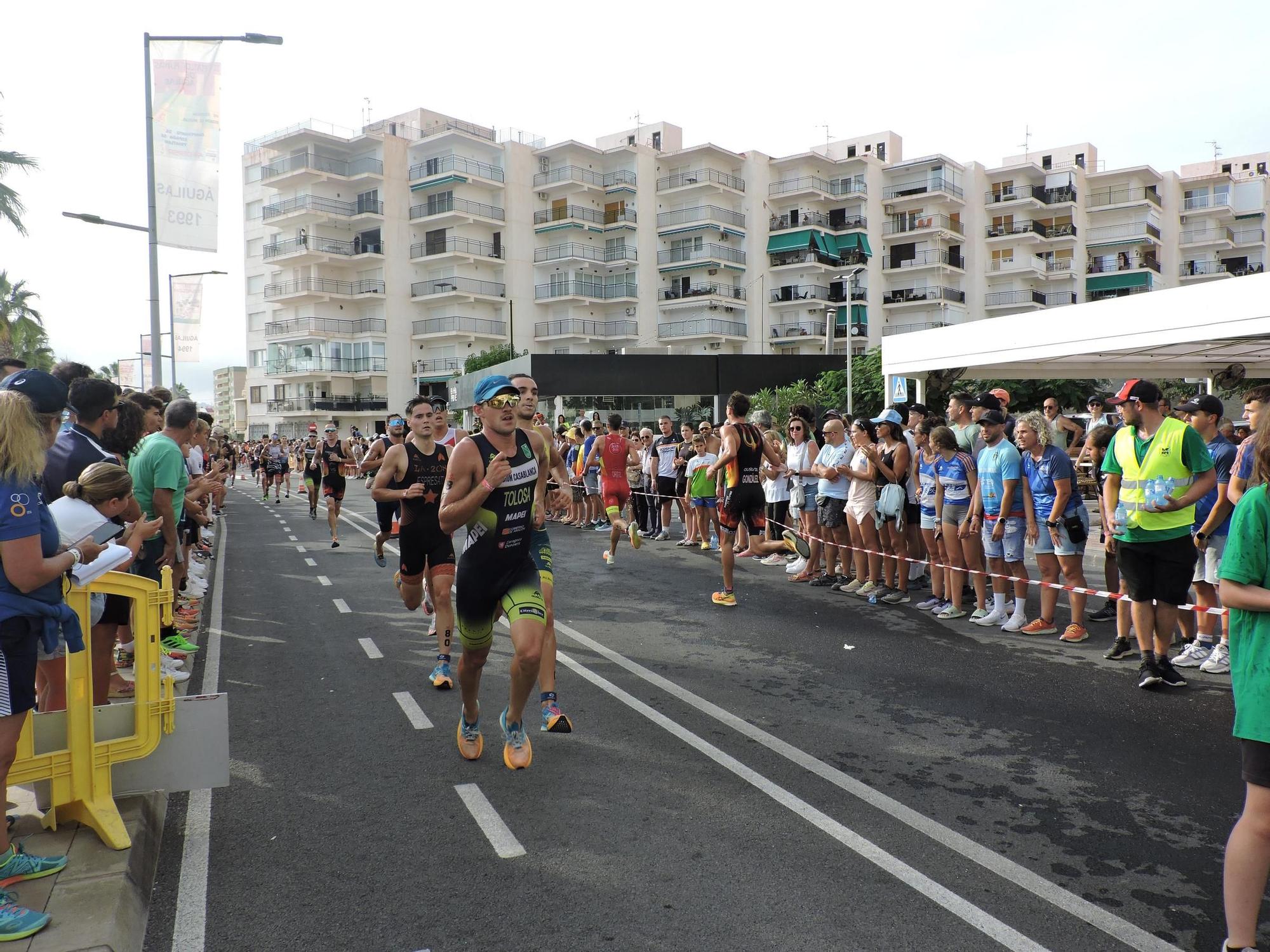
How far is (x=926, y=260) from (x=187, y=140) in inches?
2470

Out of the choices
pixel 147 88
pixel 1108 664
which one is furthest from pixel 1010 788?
pixel 147 88

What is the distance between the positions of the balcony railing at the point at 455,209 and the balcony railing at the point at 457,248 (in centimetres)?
179

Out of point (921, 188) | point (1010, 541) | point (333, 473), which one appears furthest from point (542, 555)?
point (921, 188)

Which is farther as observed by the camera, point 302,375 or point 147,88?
point 302,375

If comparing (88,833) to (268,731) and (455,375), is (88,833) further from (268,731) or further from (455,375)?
(455,375)

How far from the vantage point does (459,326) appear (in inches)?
2387

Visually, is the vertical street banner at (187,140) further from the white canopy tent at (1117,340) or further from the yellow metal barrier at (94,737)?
the white canopy tent at (1117,340)

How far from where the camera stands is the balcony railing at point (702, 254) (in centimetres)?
6438

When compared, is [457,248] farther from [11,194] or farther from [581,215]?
[11,194]

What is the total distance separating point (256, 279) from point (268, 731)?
68.2 m

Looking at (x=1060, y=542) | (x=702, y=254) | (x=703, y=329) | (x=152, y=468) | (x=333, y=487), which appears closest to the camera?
(x=152, y=468)

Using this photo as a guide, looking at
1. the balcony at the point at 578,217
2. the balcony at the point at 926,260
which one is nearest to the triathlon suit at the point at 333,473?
the balcony at the point at 578,217

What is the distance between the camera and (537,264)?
64438mm

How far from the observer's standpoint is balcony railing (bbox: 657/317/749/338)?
64.3 meters
